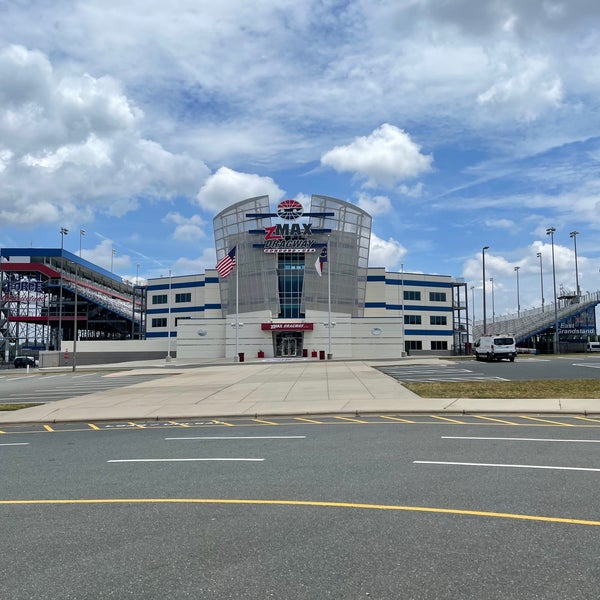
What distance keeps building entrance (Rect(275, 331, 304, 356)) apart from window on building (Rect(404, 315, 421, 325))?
22.3m

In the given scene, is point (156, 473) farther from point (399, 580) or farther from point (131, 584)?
point (399, 580)

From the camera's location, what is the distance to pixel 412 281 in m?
82.1

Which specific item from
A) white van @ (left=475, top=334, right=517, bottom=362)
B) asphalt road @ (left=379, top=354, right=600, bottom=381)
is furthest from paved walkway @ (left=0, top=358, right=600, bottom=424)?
white van @ (left=475, top=334, right=517, bottom=362)

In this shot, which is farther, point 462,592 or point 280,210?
point 280,210

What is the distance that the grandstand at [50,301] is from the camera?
84500mm

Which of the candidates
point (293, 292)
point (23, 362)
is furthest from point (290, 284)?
point (23, 362)

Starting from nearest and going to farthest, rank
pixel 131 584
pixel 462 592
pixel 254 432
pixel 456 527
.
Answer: pixel 462 592, pixel 131 584, pixel 456 527, pixel 254 432

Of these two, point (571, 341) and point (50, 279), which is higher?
point (50, 279)

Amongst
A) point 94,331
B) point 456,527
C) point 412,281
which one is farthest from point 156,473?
point 94,331

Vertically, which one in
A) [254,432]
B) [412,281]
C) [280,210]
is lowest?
→ [254,432]

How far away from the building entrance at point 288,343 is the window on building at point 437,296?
27.4 m

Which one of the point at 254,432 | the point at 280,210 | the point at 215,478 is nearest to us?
the point at 215,478

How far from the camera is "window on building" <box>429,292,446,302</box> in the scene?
271ft

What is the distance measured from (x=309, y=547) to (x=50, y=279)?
90.4 meters
